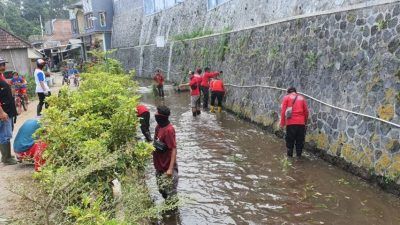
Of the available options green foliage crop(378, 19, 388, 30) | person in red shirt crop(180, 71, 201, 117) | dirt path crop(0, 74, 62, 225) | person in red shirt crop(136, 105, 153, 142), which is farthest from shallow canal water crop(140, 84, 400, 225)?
person in red shirt crop(180, 71, 201, 117)

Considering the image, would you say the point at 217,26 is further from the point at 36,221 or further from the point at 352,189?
the point at 36,221

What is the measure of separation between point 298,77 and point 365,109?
3011 mm

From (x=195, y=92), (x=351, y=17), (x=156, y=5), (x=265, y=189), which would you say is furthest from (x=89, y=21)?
(x=265, y=189)

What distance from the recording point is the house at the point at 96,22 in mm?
45750

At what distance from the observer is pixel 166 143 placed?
5711mm

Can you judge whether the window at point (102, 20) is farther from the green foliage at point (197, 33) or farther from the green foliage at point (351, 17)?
the green foliage at point (351, 17)

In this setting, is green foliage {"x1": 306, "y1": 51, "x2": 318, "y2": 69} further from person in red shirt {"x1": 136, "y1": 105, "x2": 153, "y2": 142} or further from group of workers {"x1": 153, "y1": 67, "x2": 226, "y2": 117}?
group of workers {"x1": 153, "y1": 67, "x2": 226, "y2": 117}

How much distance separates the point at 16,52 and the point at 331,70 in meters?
19.4

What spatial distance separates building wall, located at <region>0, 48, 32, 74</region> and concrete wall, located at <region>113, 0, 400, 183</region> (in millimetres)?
12648

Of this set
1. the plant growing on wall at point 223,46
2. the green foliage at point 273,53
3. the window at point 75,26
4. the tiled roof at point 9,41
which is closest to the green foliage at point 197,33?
the plant growing on wall at point 223,46

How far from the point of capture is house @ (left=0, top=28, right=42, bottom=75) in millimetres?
21438

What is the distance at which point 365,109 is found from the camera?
24.8 ft

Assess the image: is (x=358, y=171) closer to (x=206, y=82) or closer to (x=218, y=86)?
(x=218, y=86)

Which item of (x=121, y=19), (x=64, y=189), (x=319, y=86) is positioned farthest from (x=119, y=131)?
(x=121, y=19)
